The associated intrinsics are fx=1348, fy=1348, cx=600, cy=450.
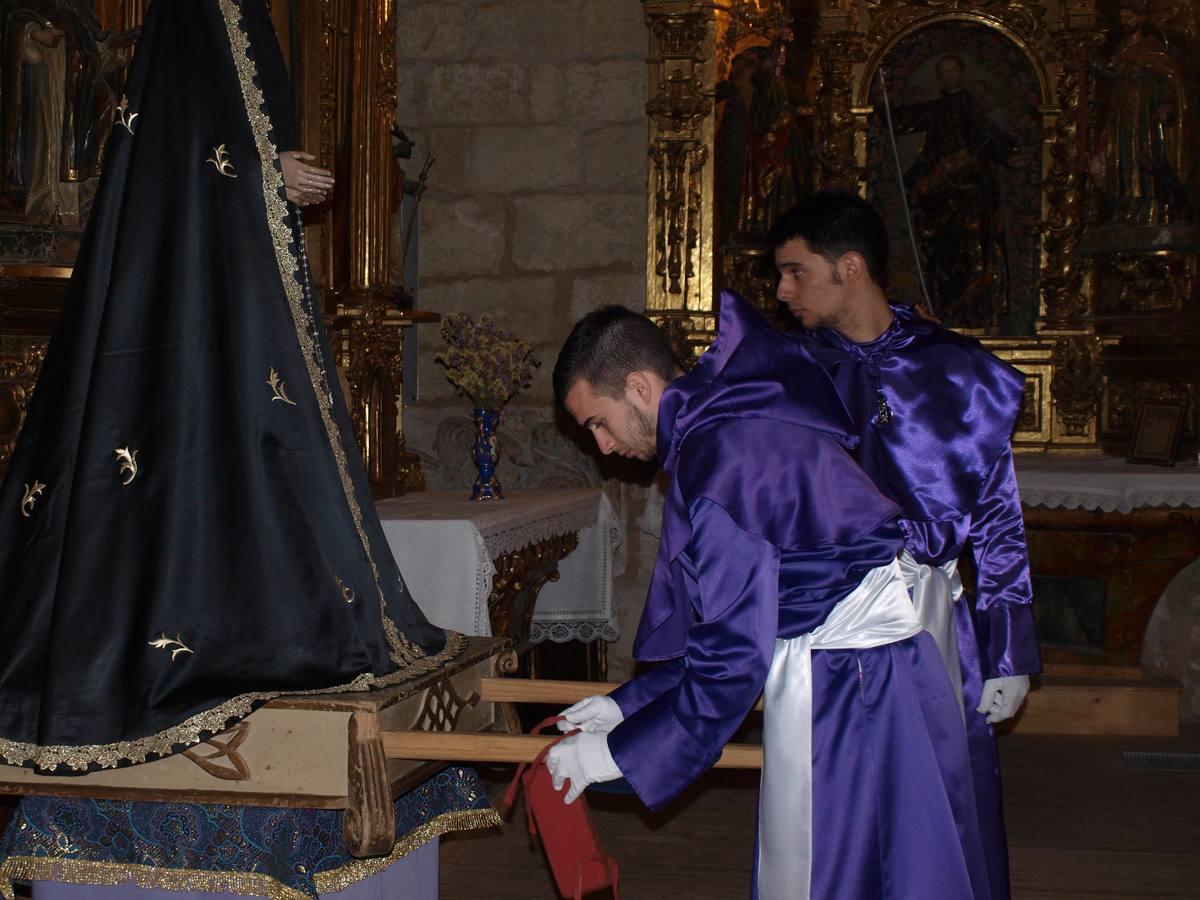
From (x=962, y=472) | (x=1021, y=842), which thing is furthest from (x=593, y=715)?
(x=1021, y=842)

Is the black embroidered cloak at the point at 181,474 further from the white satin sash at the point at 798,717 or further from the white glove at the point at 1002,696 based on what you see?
the white glove at the point at 1002,696

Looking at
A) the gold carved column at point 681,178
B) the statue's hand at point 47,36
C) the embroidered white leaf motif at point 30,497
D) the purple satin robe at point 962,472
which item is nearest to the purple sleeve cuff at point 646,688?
the purple satin robe at point 962,472

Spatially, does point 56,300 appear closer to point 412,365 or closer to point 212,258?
point 212,258

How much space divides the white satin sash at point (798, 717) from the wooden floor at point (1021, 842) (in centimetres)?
181

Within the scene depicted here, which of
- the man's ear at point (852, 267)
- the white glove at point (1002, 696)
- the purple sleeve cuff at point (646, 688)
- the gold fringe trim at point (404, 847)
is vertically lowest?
the gold fringe trim at point (404, 847)

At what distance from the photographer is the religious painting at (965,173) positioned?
268 inches

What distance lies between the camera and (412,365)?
6.87 meters

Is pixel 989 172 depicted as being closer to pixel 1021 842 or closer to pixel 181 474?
pixel 1021 842

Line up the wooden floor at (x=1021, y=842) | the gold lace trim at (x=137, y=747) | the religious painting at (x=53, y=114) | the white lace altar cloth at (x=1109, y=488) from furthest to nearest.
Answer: the white lace altar cloth at (x=1109, y=488) < the wooden floor at (x=1021, y=842) < the religious painting at (x=53, y=114) < the gold lace trim at (x=137, y=747)

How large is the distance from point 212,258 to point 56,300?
1353 millimetres

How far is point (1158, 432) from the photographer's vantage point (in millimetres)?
6469

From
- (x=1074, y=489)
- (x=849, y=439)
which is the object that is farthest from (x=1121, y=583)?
(x=849, y=439)

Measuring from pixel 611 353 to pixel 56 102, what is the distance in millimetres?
2089

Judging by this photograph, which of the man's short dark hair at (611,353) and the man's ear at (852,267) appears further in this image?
the man's ear at (852,267)
